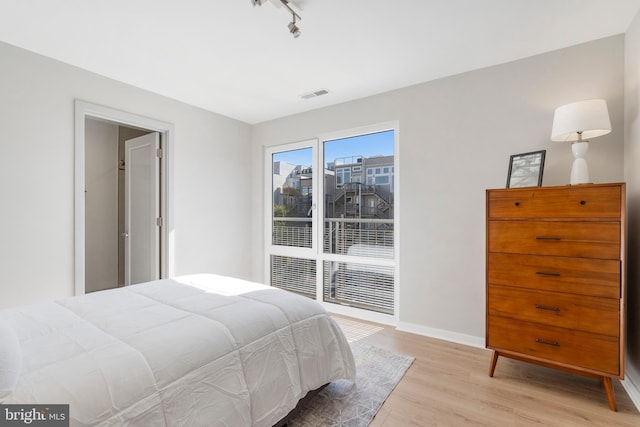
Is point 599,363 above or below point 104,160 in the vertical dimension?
below

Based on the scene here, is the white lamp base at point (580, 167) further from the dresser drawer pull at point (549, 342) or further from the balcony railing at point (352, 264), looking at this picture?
the balcony railing at point (352, 264)

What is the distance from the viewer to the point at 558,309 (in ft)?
6.37

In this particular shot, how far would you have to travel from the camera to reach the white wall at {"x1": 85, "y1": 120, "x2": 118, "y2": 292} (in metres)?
4.15

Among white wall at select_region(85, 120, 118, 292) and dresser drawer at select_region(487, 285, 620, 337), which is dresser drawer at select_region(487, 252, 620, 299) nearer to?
dresser drawer at select_region(487, 285, 620, 337)

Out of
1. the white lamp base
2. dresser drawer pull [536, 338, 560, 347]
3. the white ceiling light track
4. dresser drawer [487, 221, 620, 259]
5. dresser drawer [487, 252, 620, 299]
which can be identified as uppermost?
the white ceiling light track

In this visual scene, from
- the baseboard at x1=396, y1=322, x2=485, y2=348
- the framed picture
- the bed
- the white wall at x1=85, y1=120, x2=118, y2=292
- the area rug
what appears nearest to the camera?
the bed

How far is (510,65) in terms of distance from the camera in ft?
8.39

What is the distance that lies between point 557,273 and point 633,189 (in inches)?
31.3

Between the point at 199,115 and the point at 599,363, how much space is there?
426cm

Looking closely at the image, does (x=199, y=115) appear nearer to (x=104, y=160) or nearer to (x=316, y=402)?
(x=104, y=160)

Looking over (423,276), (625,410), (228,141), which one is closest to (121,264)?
(228,141)

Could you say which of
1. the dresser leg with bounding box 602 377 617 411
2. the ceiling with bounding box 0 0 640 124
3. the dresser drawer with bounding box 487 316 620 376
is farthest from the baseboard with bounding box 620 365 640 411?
the ceiling with bounding box 0 0 640 124

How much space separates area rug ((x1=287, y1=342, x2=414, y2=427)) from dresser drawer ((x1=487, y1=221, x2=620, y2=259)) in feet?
3.91

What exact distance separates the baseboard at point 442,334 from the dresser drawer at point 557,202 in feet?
4.06
